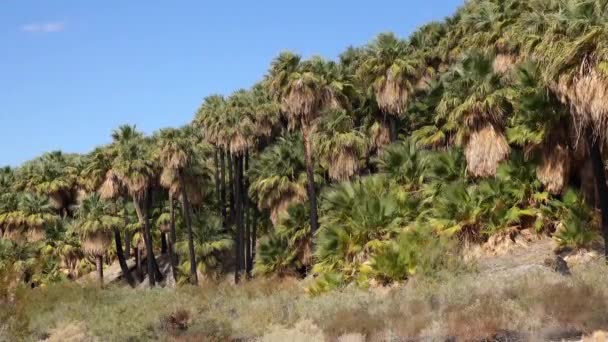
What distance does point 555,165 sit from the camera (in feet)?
72.8

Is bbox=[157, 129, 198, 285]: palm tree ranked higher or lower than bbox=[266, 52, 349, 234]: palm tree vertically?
lower

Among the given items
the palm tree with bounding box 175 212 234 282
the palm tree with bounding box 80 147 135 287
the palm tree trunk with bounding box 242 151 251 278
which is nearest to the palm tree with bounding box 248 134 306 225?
the palm tree trunk with bounding box 242 151 251 278

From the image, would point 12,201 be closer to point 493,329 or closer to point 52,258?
point 52,258

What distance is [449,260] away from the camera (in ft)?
68.1

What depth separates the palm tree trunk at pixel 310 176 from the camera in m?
33.2

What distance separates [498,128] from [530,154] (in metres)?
2.21

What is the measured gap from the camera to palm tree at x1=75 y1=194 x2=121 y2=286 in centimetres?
4494

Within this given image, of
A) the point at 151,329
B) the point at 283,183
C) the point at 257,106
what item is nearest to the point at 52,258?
the point at 257,106

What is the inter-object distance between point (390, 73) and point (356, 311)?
795 inches

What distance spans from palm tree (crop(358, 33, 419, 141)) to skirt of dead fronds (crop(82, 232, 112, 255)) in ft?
70.5

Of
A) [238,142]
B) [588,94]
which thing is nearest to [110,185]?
[238,142]

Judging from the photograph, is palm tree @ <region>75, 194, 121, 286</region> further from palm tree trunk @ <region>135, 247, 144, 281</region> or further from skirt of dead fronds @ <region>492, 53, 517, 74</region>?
skirt of dead fronds @ <region>492, 53, 517, 74</region>

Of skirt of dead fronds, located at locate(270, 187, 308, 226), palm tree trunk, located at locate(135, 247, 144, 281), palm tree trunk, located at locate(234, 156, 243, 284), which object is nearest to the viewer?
skirt of dead fronds, located at locate(270, 187, 308, 226)

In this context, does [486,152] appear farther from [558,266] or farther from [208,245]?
[208,245]
